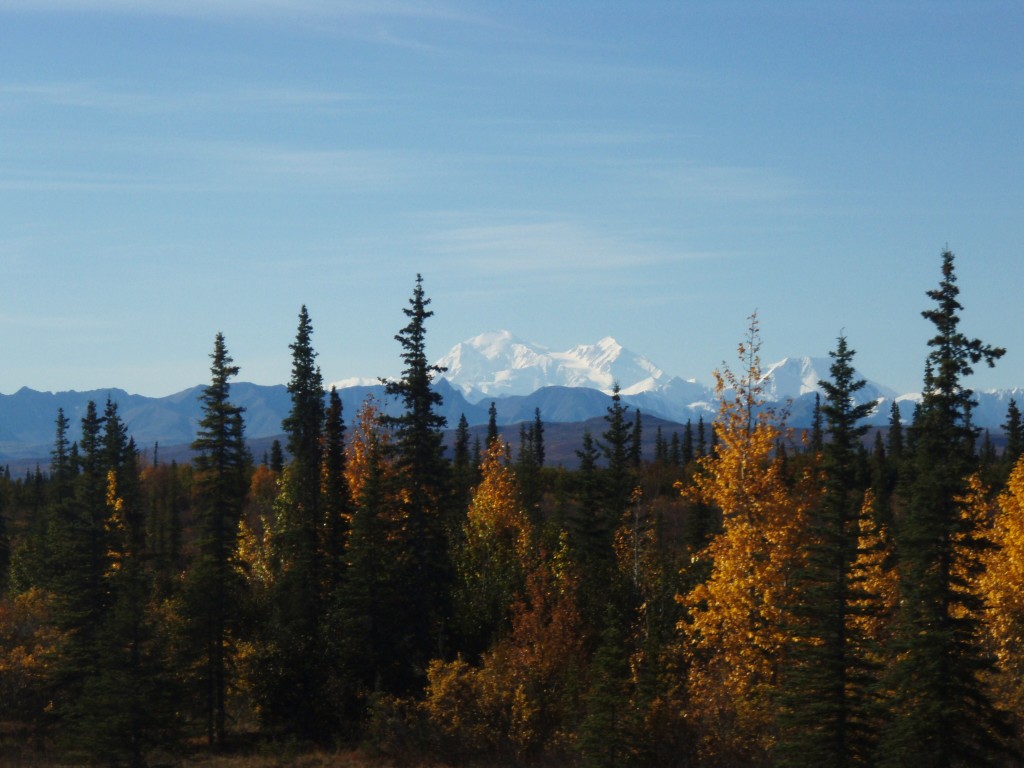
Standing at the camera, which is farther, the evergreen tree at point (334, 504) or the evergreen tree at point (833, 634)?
the evergreen tree at point (334, 504)

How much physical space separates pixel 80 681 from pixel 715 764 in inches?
1256

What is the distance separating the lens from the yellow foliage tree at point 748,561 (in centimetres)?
3606

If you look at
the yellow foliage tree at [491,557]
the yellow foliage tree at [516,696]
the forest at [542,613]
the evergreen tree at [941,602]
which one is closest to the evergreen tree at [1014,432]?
the forest at [542,613]

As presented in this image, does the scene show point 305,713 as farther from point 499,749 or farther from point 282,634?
point 499,749

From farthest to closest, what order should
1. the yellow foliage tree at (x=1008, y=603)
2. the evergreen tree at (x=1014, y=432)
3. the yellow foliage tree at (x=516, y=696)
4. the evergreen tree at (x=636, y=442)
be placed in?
1. the evergreen tree at (x=1014, y=432)
2. the evergreen tree at (x=636, y=442)
3. the yellow foliage tree at (x=516, y=696)
4. the yellow foliage tree at (x=1008, y=603)

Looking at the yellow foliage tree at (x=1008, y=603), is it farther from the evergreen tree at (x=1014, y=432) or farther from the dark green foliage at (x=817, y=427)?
the evergreen tree at (x=1014, y=432)

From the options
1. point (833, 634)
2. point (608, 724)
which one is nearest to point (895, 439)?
point (608, 724)

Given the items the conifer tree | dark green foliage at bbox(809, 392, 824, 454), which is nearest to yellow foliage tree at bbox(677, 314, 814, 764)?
dark green foliage at bbox(809, 392, 824, 454)

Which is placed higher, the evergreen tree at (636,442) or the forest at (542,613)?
the evergreen tree at (636,442)

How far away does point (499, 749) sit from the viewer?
151 feet

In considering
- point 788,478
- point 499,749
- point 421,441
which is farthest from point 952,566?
point 421,441

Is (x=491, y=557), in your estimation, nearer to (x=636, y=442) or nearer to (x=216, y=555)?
(x=216, y=555)

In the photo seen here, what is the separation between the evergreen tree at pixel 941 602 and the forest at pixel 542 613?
0.28 ft

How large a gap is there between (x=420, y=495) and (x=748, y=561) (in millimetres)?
22200
